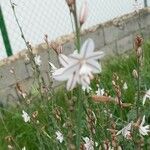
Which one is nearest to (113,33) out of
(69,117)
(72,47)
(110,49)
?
(110,49)

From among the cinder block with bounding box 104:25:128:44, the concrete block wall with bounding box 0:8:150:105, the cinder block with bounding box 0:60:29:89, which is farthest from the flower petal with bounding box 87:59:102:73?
the cinder block with bounding box 104:25:128:44

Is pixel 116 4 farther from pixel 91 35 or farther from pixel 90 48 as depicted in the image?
pixel 90 48

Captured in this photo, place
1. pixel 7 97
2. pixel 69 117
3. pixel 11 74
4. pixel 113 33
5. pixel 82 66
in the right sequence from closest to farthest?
pixel 82 66
pixel 69 117
pixel 7 97
pixel 11 74
pixel 113 33

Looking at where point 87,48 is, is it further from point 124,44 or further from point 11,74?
point 124,44

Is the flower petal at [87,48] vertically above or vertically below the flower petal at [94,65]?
above

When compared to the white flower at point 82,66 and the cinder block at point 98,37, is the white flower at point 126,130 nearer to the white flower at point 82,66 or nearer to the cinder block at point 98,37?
the white flower at point 82,66

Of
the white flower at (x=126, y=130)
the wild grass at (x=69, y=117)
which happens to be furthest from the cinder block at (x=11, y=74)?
the white flower at (x=126, y=130)

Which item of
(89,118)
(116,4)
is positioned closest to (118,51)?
(116,4)
